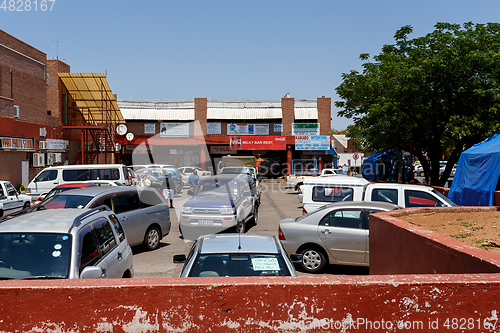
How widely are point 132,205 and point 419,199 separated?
7.53 m

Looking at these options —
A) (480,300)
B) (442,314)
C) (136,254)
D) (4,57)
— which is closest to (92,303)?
(442,314)

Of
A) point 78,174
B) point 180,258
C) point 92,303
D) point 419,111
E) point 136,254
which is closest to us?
point 92,303

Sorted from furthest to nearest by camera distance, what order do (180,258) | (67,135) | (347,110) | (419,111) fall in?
(67,135) < (347,110) < (419,111) < (180,258)

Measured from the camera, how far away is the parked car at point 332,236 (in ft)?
27.9

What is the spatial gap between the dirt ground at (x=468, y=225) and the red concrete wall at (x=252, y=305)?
219 centimetres

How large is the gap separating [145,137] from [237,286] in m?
46.1

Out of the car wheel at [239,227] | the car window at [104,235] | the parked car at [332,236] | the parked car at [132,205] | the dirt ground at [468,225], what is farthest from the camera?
the car wheel at [239,227]

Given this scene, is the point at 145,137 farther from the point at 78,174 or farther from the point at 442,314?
the point at 442,314

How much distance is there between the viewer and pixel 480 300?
306 centimetres

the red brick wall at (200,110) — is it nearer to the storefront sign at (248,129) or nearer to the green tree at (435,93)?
the storefront sign at (248,129)

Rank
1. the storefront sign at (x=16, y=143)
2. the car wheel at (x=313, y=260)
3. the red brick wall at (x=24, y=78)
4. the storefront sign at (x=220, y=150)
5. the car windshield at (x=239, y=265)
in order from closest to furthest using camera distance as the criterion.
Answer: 1. the car windshield at (x=239, y=265)
2. the car wheel at (x=313, y=260)
3. the storefront sign at (x=16, y=143)
4. the red brick wall at (x=24, y=78)
5. the storefront sign at (x=220, y=150)

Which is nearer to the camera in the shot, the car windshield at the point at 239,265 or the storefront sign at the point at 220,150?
the car windshield at the point at 239,265

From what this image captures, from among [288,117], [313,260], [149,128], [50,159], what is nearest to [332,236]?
[313,260]

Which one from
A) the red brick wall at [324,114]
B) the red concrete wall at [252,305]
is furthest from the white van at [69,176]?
the red brick wall at [324,114]
